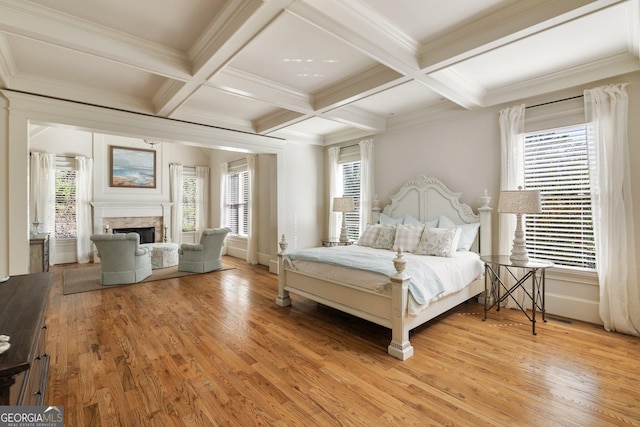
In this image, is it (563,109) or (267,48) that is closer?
(267,48)

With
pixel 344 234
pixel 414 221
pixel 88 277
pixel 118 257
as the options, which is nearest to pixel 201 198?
pixel 88 277

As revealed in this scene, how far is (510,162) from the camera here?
3.83 meters

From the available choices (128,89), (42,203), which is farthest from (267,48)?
(42,203)

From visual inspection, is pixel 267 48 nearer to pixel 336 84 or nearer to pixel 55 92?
pixel 336 84

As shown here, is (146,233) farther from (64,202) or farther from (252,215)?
(252,215)

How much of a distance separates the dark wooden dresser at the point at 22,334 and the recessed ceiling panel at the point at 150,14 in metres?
2.08

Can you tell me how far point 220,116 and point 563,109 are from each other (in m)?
4.70

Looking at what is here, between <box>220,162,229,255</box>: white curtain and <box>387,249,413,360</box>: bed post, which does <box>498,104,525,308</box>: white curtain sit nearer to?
<box>387,249,413,360</box>: bed post

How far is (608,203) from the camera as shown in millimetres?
3137

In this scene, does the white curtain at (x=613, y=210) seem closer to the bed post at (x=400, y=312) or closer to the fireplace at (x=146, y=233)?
the bed post at (x=400, y=312)

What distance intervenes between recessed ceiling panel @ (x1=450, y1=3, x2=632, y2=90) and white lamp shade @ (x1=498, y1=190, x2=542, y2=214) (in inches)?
53.6

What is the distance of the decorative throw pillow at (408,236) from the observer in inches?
163

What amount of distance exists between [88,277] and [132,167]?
10.8ft

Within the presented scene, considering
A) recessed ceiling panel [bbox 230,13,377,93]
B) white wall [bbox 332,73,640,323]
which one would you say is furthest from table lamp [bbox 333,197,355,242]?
recessed ceiling panel [bbox 230,13,377,93]
